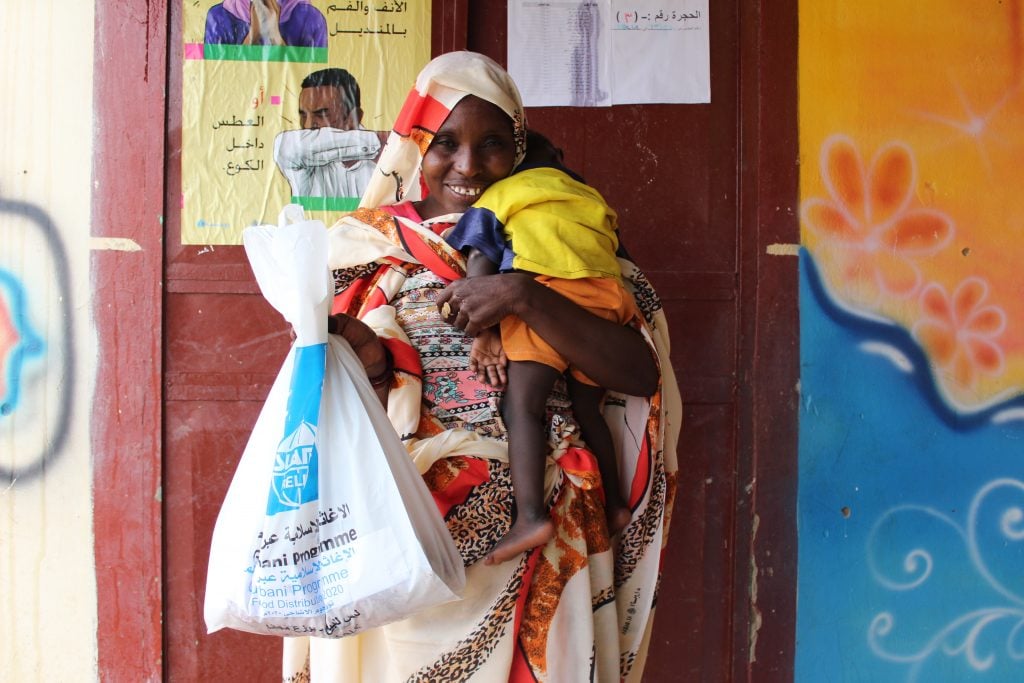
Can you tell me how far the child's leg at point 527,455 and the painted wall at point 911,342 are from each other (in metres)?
1.07

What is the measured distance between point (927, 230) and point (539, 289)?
4.50 feet

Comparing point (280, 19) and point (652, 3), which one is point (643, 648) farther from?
point (280, 19)

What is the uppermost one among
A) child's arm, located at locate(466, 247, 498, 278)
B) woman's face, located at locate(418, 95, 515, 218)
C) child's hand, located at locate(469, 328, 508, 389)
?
woman's face, located at locate(418, 95, 515, 218)

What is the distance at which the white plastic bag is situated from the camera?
1.48 metres

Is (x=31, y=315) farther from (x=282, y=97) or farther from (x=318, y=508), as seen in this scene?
(x=318, y=508)

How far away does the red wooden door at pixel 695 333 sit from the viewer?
251 centimetres

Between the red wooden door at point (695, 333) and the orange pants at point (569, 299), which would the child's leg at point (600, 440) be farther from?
the red wooden door at point (695, 333)

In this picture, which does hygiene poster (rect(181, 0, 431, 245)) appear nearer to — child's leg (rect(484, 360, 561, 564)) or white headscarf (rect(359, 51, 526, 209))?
white headscarf (rect(359, 51, 526, 209))

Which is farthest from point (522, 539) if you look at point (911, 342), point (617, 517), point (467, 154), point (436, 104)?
point (911, 342)

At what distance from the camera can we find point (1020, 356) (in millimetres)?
2570

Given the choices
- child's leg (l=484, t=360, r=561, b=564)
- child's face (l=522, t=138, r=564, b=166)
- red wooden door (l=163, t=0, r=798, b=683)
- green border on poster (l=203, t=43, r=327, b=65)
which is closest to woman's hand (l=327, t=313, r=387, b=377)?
child's leg (l=484, t=360, r=561, b=564)

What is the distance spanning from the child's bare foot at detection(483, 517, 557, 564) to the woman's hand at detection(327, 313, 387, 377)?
413 millimetres

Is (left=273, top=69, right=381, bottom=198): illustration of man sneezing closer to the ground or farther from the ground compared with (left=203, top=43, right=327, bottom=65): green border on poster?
closer to the ground

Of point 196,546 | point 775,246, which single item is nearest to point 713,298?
point 775,246
